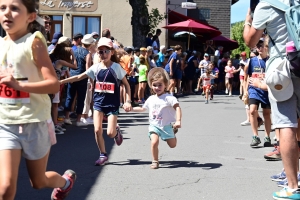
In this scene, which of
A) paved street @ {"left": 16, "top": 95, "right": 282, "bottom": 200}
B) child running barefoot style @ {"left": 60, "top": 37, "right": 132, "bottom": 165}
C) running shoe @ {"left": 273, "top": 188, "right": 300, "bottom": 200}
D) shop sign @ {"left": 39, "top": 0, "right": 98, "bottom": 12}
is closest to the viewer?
running shoe @ {"left": 273, "top": 188, "right": 300, "bottom": 200}

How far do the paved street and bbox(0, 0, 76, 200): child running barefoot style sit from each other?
177 cm

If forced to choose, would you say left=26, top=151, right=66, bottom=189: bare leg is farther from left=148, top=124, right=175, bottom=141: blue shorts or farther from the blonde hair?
the blonde hair

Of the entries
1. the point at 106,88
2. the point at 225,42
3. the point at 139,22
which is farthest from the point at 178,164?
the point at 225,42

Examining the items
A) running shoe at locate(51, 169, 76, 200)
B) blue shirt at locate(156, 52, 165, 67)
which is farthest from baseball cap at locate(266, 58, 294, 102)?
blue shirt at locate(156, 52, 165, 67)

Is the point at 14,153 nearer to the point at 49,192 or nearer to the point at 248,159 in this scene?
the point at 49,192

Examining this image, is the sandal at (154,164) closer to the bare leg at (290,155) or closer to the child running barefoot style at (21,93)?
the bare leg at (290,155)

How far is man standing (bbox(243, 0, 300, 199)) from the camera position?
244 inches

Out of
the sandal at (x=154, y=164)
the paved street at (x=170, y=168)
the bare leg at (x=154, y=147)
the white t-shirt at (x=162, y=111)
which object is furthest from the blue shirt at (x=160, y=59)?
the sandal at (x=154, y=164)

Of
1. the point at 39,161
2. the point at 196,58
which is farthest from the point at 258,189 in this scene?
the point at 196,58

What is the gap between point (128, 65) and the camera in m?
18.9

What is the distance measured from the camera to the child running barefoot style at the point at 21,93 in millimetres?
4641

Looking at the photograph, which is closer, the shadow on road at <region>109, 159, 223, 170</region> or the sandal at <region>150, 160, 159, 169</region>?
the sandal at <region>150, 160, 159, 169</region>

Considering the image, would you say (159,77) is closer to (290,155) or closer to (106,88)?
(106,88)

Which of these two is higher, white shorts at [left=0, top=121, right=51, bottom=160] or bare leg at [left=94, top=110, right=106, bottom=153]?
white shorts at [left=0, top=121, right=51, bottom=160]
